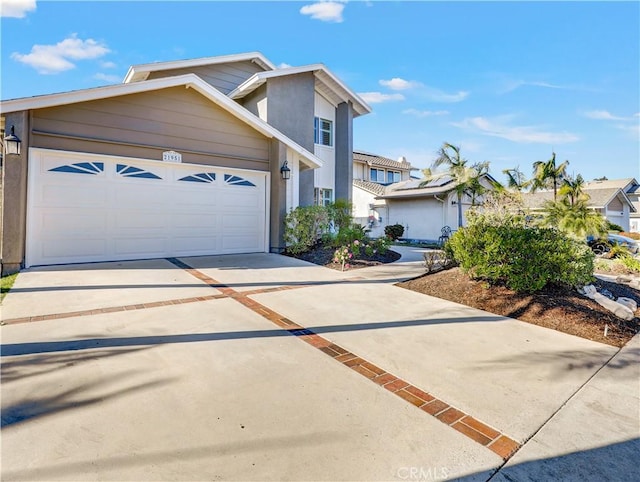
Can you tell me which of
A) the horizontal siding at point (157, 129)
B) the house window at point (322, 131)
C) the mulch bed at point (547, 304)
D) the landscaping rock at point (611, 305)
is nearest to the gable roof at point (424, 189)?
the house window at point (322, 131)

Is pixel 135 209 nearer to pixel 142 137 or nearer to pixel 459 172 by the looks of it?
pixel 142 137

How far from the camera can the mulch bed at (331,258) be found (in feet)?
29.8

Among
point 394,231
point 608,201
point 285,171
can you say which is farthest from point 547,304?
point 608,201

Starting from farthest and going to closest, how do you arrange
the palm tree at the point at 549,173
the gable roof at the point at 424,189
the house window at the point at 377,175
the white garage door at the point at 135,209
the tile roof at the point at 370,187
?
the house window at the point at 377,175
the tile roof at the point at 370,187
the palm tree at the point at 549,173
the gable roof at the point at 424,189
the white garage door at the point at 135,209

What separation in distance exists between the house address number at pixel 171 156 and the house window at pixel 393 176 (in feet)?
64.0

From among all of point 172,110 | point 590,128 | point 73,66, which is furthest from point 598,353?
point 590,128

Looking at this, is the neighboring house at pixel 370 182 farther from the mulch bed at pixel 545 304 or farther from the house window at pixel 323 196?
the mulch bed at pixel 545 304

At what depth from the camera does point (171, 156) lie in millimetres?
9102

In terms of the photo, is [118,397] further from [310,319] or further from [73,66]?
[73,66]

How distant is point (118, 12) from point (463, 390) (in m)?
11.7

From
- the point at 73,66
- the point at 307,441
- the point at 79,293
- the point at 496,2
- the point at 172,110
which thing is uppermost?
the point at 496,2

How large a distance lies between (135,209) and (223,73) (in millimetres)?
8506

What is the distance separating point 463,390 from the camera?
2.85m

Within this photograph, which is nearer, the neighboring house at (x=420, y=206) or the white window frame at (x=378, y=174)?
the neighboring house at (x=420, y=206)
